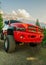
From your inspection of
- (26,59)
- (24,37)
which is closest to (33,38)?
(24,37)

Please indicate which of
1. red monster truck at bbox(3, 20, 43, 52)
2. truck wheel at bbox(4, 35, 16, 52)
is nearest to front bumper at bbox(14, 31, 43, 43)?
red monster truck at bbox(3, 20, 43, 52)

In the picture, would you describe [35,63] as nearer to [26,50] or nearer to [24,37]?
[24,37]

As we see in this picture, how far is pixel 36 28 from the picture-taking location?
9281mm

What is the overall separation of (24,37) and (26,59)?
1248 millimetres

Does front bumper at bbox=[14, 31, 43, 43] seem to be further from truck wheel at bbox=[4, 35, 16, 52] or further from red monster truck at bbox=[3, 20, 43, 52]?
truck wheel at bbox=[4, 35, 16, 52]

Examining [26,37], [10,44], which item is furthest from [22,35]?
[10,44]

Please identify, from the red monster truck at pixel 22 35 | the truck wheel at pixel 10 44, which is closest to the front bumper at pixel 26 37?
the red monster truck at pixel 22 35

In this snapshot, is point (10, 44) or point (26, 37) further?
point (10, 44)

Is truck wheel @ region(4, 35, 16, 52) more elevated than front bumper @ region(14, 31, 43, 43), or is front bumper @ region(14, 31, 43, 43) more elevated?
front bumper @ region(14, 31, 43, 43)

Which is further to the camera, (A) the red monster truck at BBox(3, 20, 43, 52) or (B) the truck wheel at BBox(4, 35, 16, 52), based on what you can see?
Result: (B) the truck wheel at BBox(4, 35, 16, 52)

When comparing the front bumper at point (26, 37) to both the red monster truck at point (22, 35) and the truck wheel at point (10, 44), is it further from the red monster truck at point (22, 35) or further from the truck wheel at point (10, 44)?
the truck wheel at point (10, 44)

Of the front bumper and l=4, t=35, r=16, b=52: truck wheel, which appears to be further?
l=4, t=35, r=16, b=52: truck wheel

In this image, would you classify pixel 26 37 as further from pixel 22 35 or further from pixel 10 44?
pixel 10 44

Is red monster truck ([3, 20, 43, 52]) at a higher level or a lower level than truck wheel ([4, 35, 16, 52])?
higher
